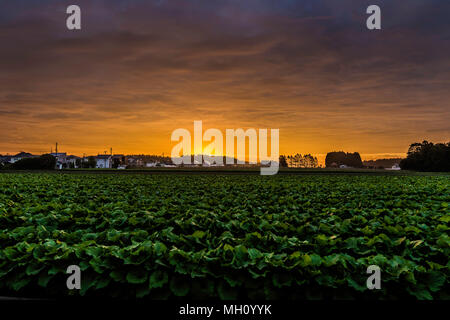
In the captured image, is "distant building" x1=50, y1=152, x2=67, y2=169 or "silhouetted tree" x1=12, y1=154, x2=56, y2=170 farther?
"distant building" x1=50, y1=152, x2=67, y2=169

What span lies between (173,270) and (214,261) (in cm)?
66

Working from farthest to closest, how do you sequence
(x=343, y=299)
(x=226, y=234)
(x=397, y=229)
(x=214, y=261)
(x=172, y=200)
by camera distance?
(x=172, y=200) → (x=397, y=229) → (x=226, y=234) → (x=214, y=261) → (x=343, y=299)

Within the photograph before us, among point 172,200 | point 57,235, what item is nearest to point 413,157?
point 172,200

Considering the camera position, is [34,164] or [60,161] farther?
[60,161]

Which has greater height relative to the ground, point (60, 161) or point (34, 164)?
point (60, 161)

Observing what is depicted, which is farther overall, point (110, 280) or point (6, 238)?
point (6, 238)

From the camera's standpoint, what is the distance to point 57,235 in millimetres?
6613

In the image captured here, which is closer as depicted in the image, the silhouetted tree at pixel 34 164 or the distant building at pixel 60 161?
the silhouetted tree at pixel 34 164

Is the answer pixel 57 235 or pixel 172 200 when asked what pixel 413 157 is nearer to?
pixel 172 200

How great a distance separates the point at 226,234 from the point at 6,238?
434 centimetres

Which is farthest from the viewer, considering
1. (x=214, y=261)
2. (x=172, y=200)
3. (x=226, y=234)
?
(x=172, y=200)
